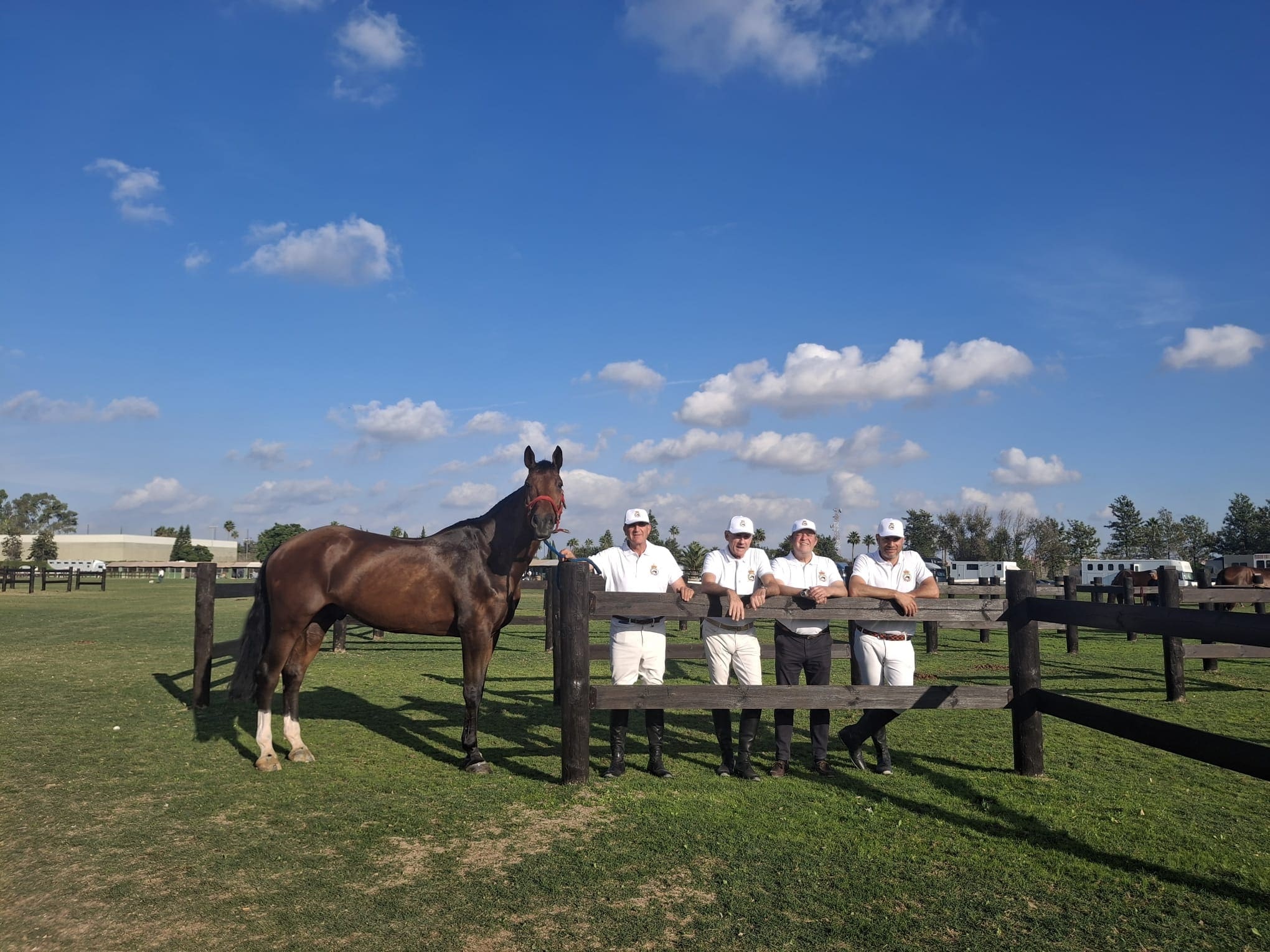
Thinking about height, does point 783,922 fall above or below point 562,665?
below

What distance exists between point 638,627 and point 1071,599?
9313 millimetres

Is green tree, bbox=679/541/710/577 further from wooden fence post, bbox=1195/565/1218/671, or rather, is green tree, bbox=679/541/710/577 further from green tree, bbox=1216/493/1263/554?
green tree, bbox=1216/493/1263/554

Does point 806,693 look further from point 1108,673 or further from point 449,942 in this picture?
point 1108,673

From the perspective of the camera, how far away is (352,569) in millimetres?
7078

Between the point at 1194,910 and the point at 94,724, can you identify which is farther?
the point at 94,724

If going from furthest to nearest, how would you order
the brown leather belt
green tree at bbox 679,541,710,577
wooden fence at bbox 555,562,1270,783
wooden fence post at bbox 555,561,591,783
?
1. green tree at bbox 679,541,710,577
2. the brown leather belt
3. wooden fence post at bbox 555,561,591,783
4. wooden fence at bbox 555,562,1270,783

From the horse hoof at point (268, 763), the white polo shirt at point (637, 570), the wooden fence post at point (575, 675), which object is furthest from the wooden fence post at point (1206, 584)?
the horse hoof at point (268, 763)

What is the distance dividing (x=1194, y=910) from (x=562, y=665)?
3987 millimetres

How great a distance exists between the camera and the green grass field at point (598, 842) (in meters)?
3.63

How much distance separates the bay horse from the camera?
698 centimetres

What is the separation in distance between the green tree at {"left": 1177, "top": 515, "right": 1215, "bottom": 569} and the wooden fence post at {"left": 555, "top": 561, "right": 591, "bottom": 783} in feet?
393

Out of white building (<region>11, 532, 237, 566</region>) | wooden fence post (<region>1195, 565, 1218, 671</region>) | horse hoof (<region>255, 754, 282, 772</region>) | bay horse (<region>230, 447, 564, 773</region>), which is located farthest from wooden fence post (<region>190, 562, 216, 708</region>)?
white building (<region>11, 532, 237, 566</region>)

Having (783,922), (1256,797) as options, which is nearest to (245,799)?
(783,922)

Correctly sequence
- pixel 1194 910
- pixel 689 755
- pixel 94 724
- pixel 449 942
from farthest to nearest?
pixel 94 724, pixel 689 755, pixel 1194 910, pixel 449 942
